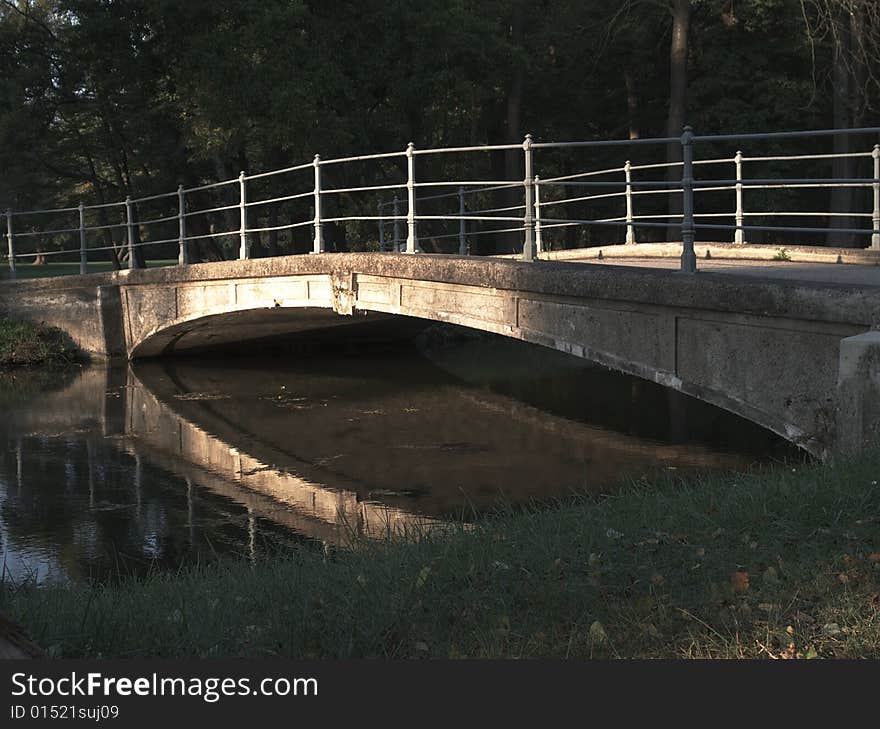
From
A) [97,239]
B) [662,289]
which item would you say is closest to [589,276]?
[662,289]

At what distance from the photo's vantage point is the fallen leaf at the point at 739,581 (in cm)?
496

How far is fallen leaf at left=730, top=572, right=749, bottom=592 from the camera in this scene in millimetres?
4961

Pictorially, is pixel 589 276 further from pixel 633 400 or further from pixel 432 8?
pixel 432 8

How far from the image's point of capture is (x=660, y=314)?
991 centimetres

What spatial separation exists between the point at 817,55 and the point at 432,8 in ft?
36.5

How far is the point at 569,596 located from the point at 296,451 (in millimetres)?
8638

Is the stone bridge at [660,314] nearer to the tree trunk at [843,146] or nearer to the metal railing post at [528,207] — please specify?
the metal railing post at [528,207]

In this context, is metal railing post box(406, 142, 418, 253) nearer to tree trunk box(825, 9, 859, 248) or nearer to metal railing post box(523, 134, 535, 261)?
metal railing post box(523, 134, 535, 261)

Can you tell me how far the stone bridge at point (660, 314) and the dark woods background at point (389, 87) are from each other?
313 inches

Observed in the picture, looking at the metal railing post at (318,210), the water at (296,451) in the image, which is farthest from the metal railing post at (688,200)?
the metal railing post at (318,210)

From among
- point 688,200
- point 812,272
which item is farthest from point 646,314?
point 812,272

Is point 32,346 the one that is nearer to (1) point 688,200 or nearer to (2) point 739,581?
(1) point 688,200

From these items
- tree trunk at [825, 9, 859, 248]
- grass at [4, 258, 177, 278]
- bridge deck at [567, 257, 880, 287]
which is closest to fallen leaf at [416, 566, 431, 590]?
bridge deck at [567, 257, 880, 287]

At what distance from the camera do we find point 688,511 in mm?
6312
